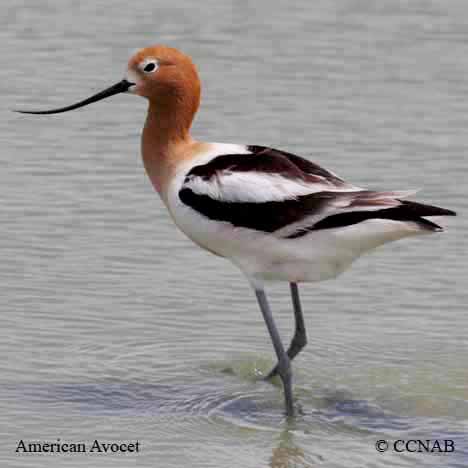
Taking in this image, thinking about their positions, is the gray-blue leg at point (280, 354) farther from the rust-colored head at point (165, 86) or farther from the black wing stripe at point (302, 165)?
the rust-colored head at point (165, 86)

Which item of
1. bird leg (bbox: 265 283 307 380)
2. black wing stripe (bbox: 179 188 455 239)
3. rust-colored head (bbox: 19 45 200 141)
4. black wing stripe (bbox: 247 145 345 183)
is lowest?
bird leg (bbox: 265 283 307 380)

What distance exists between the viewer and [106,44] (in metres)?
15.3

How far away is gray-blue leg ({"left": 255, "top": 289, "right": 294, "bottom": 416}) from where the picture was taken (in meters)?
8.01

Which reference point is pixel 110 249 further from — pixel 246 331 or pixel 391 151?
pixel 391 151

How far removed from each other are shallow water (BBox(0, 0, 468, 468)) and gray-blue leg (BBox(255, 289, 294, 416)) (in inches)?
4.5

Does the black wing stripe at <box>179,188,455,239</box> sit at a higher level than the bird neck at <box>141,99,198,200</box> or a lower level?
lower

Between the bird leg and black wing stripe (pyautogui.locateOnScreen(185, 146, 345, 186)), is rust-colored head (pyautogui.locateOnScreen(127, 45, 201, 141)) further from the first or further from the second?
the bird leg

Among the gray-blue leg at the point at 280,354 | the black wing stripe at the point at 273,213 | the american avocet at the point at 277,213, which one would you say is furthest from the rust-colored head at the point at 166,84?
the gray-blue leg at the point at 280,354

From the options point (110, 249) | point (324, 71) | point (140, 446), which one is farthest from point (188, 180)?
point (324, 71)

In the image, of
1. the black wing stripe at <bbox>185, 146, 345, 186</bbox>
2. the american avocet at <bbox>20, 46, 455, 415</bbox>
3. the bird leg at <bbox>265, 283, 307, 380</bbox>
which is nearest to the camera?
the american avocet at <bbox>20, 46, 455, 415</bbox>

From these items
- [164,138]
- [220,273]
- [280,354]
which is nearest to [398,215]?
[280,354]

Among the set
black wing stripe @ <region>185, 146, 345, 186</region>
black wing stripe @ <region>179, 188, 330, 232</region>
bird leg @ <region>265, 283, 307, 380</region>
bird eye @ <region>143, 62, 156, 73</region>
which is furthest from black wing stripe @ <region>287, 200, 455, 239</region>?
bird eye @ <region>143, 62, 156, 73</region>

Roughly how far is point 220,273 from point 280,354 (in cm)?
194

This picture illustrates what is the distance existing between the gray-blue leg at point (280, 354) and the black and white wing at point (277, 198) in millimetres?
384
